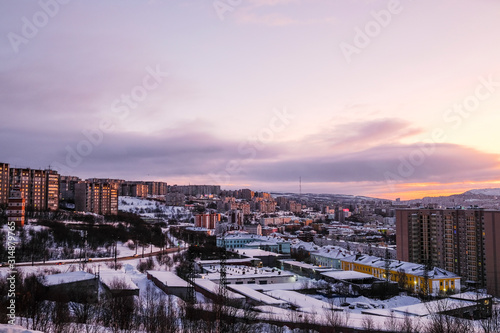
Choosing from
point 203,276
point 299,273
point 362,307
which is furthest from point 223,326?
point 299,273

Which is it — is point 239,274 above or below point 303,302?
below

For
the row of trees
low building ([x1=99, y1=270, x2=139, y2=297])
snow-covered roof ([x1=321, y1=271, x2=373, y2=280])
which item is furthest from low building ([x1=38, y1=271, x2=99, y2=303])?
snow-covered roof ([x1=321, y1=271, x2=373, y2=280])

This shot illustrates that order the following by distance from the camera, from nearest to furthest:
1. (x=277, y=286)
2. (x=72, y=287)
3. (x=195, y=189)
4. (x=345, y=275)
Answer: (x=72, y=287) < (x=277, y=286) < (x=345, y=275) < (x=195, y=189)

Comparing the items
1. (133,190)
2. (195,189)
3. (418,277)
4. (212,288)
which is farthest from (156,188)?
(212,288)

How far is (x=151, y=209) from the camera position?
4150cm

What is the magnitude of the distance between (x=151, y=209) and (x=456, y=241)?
30.9 metres

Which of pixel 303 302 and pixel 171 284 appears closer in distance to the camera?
pixel 303 302

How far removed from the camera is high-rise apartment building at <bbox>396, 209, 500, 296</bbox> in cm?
1369

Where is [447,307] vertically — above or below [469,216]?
below

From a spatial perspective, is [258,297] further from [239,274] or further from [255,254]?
[255,254]

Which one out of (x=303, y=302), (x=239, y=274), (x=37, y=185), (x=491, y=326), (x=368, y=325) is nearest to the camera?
(x=368, y=325)

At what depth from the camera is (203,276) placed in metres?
11.8

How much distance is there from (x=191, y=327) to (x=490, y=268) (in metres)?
11.8

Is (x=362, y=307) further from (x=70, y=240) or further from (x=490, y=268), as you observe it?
(x=70, y=240)
